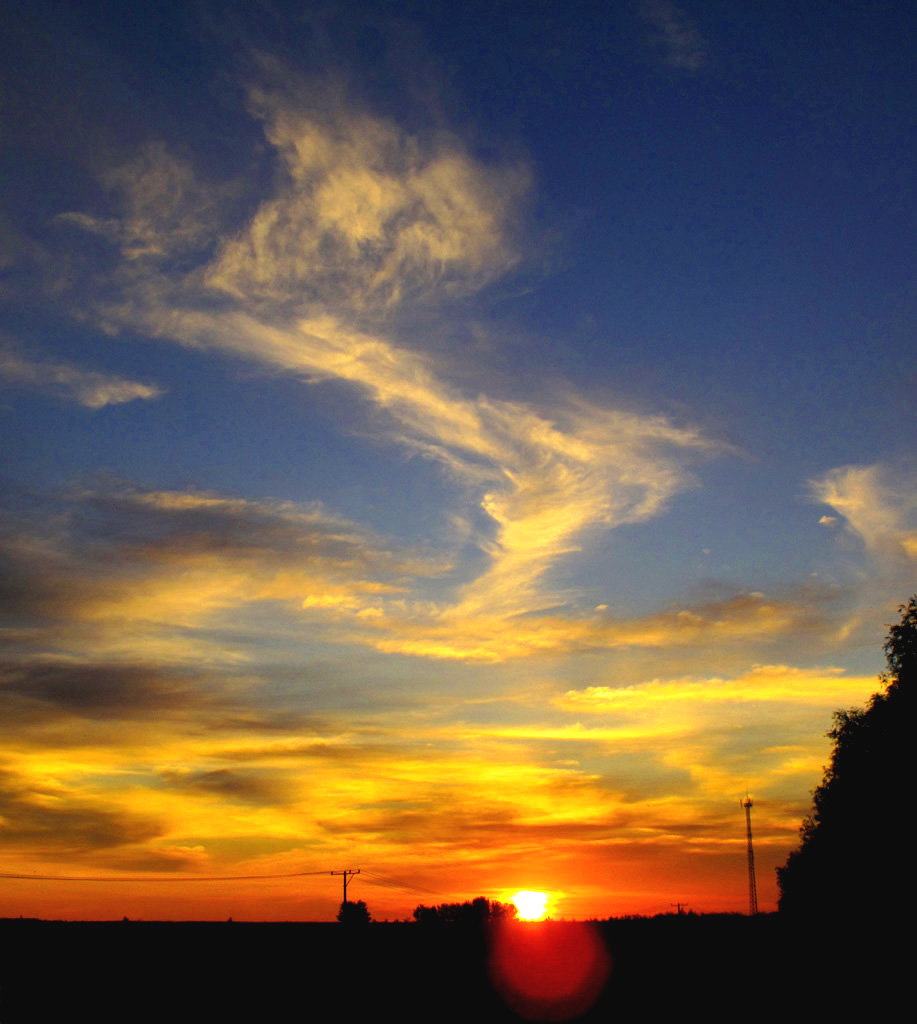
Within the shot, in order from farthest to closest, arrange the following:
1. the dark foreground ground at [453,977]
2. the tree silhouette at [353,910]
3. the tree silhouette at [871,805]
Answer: the tree silhouette at [353,910], the tree silhouette at [871,805], the dark foreground ground at [453,977]

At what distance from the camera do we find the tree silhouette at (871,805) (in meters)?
50.0

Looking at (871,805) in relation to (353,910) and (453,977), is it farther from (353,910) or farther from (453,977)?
(353,910)

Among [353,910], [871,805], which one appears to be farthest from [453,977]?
[353,910]

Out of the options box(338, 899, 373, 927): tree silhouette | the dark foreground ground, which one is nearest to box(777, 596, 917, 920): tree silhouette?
the dark foreground ground

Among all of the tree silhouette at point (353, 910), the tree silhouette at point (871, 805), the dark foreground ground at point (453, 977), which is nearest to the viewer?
the dark foreground ground at point (453, 977)

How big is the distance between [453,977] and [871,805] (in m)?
40.7

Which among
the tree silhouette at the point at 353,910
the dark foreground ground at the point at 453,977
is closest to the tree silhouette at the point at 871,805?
the dark foreground ground at the point at 453,977

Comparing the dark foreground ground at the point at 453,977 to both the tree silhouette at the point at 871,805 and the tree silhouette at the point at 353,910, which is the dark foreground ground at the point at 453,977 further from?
the tree silhouette at the point at 353,910

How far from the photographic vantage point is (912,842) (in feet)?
161

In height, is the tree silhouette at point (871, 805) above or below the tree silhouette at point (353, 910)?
above

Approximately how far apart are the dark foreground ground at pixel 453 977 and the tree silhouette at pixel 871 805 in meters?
28.5

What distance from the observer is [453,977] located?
21.3 meters

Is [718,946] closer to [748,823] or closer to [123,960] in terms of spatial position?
[123,960]

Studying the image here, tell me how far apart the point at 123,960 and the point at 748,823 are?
3554 inches
